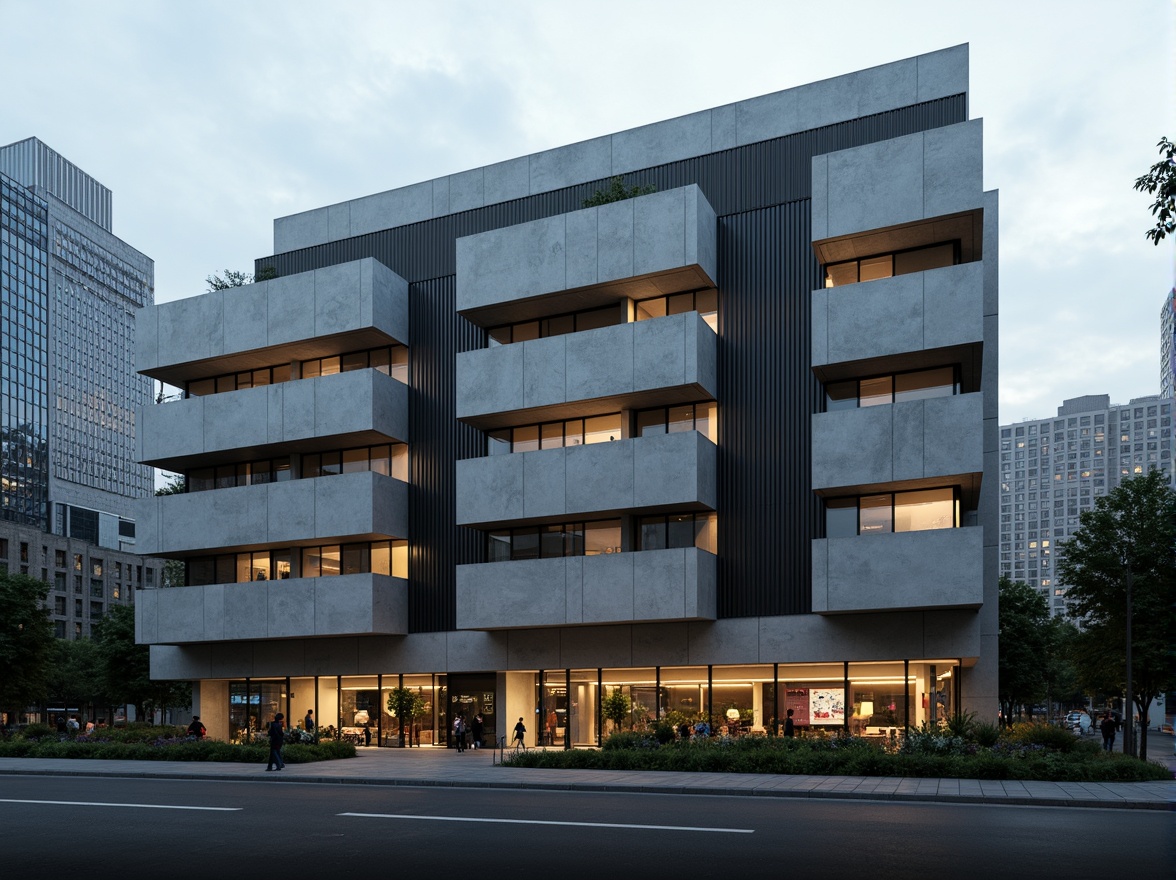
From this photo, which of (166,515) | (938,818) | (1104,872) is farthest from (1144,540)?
(166,515)

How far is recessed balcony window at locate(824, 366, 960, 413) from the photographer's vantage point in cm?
3428

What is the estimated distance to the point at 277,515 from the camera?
142 ft

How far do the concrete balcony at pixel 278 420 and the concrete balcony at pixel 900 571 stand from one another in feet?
61.5

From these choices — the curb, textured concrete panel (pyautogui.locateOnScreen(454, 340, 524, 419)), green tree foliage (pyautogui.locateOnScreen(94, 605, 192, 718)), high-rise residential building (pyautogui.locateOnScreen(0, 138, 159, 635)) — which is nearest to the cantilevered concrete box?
the curb

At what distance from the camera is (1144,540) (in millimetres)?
43625

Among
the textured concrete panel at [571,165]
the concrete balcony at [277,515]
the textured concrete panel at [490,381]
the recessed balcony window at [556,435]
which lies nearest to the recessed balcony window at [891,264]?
the recessed balcony window at [556,435]

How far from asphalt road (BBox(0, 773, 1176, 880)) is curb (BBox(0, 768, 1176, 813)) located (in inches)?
26.4

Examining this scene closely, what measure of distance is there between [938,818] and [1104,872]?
5602 mm

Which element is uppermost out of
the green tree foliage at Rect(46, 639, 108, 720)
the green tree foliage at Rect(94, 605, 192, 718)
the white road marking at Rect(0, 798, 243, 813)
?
the white road marking at Rect(0, 798, 243, 813)

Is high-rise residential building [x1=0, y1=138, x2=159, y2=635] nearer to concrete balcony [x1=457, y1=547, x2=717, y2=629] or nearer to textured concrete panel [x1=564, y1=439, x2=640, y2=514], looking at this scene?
concrete balcony [x1=457, y1=547, x2=717, y2=629]

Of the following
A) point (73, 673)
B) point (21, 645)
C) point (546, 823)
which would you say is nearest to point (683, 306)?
point (546, 823)

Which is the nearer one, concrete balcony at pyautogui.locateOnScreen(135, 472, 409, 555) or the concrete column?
concrete balcony at pyautogui.locateOnScreen(135, 472, 409, 555)

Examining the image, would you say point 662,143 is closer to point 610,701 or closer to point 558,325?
point 558,325

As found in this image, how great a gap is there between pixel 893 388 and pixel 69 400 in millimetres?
156924
